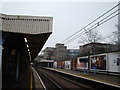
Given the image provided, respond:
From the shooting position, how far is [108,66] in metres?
24.9

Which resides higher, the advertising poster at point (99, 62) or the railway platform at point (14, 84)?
the advertising poster at point (99, 62)

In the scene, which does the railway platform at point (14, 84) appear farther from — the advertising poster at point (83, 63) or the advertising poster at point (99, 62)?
the advertising poster at point (83, 63)

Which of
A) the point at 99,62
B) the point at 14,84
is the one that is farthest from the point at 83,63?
the point at 14,84

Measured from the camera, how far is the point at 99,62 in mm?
27844

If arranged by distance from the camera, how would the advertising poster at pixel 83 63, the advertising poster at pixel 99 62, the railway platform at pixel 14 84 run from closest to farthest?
1. the railway platform at pixel 14 84
2. the advertising poster at pixel 99 62
3. the advertising poster at pixel 83 63

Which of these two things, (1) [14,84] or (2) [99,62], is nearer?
(1) [14,84]

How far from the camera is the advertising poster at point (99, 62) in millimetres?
26500

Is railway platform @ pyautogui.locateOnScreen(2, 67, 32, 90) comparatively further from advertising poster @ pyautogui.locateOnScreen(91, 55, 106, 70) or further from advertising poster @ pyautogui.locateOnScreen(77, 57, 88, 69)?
advertising poster @ pyautogui.locateOnScreen(77, 57, 88, 69)

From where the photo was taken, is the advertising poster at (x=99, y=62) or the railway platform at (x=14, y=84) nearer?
the railway platform at (x=14, y=84)

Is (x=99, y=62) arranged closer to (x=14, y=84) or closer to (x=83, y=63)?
(x=83, y=63)

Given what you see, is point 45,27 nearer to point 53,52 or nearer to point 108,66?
point 108,66

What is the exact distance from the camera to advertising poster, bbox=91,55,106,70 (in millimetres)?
26500

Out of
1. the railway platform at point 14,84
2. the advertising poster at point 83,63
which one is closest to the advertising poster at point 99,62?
the advertising poster at point 83,63

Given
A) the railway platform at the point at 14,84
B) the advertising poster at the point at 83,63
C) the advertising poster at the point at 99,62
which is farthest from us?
the advertising poster at the point at 83,63
